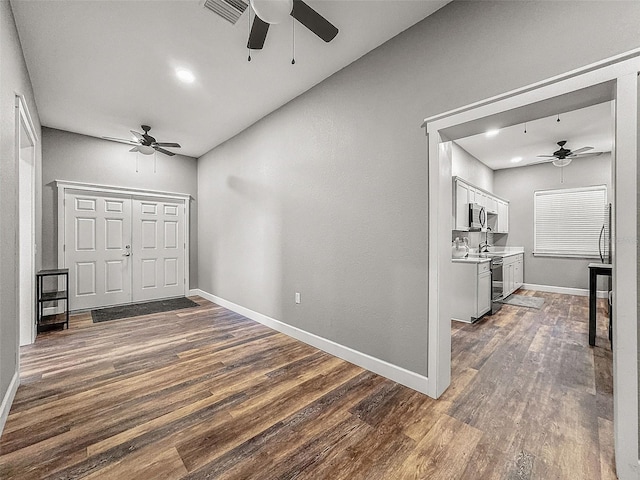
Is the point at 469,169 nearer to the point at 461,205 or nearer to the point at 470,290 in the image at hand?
the point at 461,205

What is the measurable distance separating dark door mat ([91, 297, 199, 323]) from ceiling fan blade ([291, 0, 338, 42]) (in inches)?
184

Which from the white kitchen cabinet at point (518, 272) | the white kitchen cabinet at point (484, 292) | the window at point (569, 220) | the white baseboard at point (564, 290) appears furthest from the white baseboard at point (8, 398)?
the window at point (569, 220)

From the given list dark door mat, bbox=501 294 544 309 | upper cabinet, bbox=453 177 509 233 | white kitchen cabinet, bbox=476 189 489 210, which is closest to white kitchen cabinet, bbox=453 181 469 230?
upper cabinet, bbox=453 177 509 233

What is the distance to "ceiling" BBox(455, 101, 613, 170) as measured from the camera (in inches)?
158

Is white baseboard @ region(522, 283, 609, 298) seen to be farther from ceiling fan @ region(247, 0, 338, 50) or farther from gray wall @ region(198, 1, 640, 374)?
ceiling fan @ region(247, 0, 338, 50)

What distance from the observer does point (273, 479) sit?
1456 mm

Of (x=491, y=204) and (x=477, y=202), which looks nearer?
(x=477, y=202)

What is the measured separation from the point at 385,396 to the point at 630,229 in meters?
1.83

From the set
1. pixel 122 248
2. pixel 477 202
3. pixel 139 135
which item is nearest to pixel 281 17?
pixel 139 135

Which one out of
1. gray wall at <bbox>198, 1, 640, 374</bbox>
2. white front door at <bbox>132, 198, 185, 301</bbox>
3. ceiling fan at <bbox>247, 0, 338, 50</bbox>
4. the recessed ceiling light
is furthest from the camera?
white front door at <bbox>132, 198, 185, 301</bbox>

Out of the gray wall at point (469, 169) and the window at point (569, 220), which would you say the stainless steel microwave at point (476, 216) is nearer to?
the gray wall at point (469, 169)

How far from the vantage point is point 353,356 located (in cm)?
278

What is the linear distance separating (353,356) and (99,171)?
526cm

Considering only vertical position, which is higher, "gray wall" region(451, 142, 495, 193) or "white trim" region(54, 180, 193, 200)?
"gray wall" region(451, 142, 495, 193)
